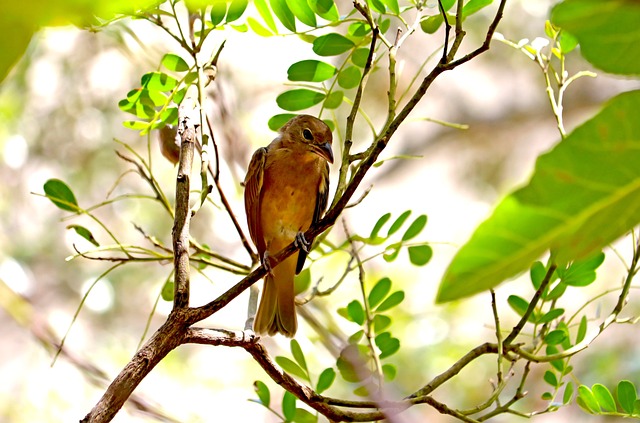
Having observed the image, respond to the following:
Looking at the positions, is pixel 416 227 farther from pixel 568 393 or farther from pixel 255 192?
pixel 255 192

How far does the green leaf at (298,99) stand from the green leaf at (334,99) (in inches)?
0.7

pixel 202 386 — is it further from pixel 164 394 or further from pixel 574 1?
pixel 574 1

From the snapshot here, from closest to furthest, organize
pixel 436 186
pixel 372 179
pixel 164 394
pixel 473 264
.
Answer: pixel 473 264 → pixel 164 394 → pixel 372 179 → pixel 436 186

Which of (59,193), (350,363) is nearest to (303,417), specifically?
(350,363)

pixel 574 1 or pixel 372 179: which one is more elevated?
pixel 372 179

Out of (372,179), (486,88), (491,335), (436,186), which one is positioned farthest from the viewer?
(436,186)

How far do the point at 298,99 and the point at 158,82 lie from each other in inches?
9.9

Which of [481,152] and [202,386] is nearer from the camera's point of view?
[202,386]

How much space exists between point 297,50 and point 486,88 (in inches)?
71.5

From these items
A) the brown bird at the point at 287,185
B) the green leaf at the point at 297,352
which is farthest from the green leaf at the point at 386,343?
the brown bird at the point at 287,185

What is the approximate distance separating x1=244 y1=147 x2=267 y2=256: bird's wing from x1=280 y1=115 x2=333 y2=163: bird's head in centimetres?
12

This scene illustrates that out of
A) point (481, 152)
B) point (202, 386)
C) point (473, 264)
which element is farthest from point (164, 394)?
point (473, 264)

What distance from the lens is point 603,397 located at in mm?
1117

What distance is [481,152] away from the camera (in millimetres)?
6617
